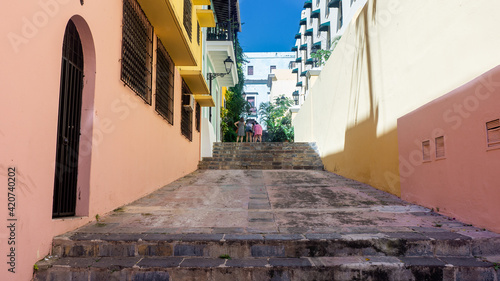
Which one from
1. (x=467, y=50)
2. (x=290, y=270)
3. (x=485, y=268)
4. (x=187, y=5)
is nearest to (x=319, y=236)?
(x=290, y=270)

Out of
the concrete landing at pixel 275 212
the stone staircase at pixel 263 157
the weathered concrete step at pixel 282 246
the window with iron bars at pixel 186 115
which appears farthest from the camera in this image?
the stone staircase at pixel 263 157

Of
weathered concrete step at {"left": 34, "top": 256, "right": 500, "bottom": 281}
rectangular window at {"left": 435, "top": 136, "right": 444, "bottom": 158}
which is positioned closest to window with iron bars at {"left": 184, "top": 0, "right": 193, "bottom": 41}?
rectangular window at {"left": 435, "top": 136, "right": 444, "bottom": 158}

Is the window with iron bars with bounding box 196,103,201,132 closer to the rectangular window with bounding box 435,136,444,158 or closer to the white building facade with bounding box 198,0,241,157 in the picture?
the white building facade with bounding box 198,0,241,157

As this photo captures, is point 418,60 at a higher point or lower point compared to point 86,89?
higher

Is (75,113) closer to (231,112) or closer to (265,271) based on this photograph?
(265,271)

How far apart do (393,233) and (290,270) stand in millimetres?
1298

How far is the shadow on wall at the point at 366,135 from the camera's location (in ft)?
20.0

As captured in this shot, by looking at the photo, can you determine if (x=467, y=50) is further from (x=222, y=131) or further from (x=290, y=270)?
(x=222, y=131)

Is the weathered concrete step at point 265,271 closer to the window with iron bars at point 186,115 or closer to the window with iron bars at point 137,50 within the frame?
the window with iron bars at point 137,50

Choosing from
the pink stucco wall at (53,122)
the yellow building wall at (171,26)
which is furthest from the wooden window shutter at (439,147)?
the yellow building wall at (171,26)

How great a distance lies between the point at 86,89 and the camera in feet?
13.1

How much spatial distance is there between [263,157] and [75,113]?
8.25 m

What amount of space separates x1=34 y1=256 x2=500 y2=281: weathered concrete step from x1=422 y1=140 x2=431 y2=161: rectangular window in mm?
1874

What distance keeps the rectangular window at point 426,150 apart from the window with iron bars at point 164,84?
4705 mm
